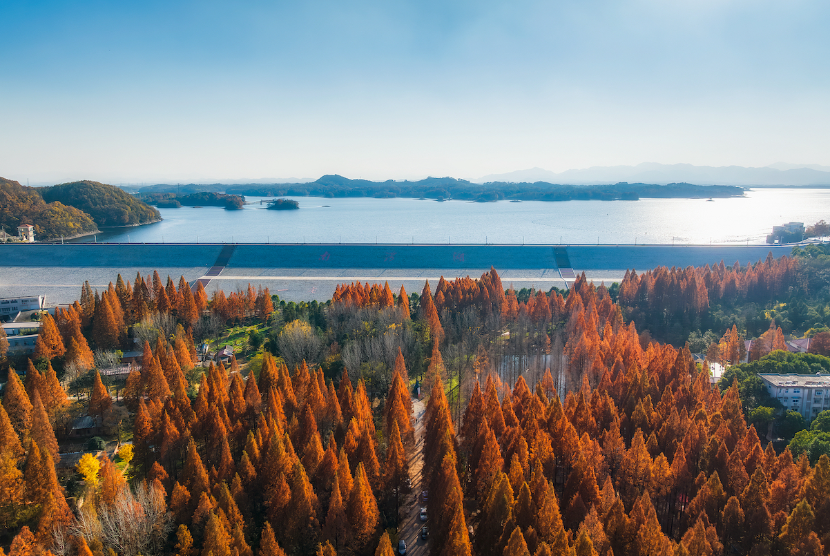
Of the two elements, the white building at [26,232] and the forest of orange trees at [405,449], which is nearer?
the forest of orange trees at [405,449]

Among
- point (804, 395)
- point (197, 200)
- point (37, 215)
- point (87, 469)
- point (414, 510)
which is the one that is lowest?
point (414, 510)

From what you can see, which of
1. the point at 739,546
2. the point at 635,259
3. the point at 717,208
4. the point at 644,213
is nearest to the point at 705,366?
the point at 739,546

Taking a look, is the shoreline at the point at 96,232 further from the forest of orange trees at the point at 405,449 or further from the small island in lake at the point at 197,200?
the forest of orange trees at the point at 405,449

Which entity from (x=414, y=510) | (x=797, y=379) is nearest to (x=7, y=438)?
(x=414, y=510)

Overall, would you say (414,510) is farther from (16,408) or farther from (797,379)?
(797,379)

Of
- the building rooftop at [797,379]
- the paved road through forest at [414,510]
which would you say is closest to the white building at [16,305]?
the paved road through forest at [414,510]

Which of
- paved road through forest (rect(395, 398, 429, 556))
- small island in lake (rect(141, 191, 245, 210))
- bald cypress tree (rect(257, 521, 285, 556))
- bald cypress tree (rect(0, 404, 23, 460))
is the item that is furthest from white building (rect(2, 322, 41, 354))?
small island in lake (rect(141, 191, 245, 210))

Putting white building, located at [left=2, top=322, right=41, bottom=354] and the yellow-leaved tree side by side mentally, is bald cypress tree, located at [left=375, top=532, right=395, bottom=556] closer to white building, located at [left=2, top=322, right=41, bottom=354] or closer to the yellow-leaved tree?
the yellow-leaved tree
